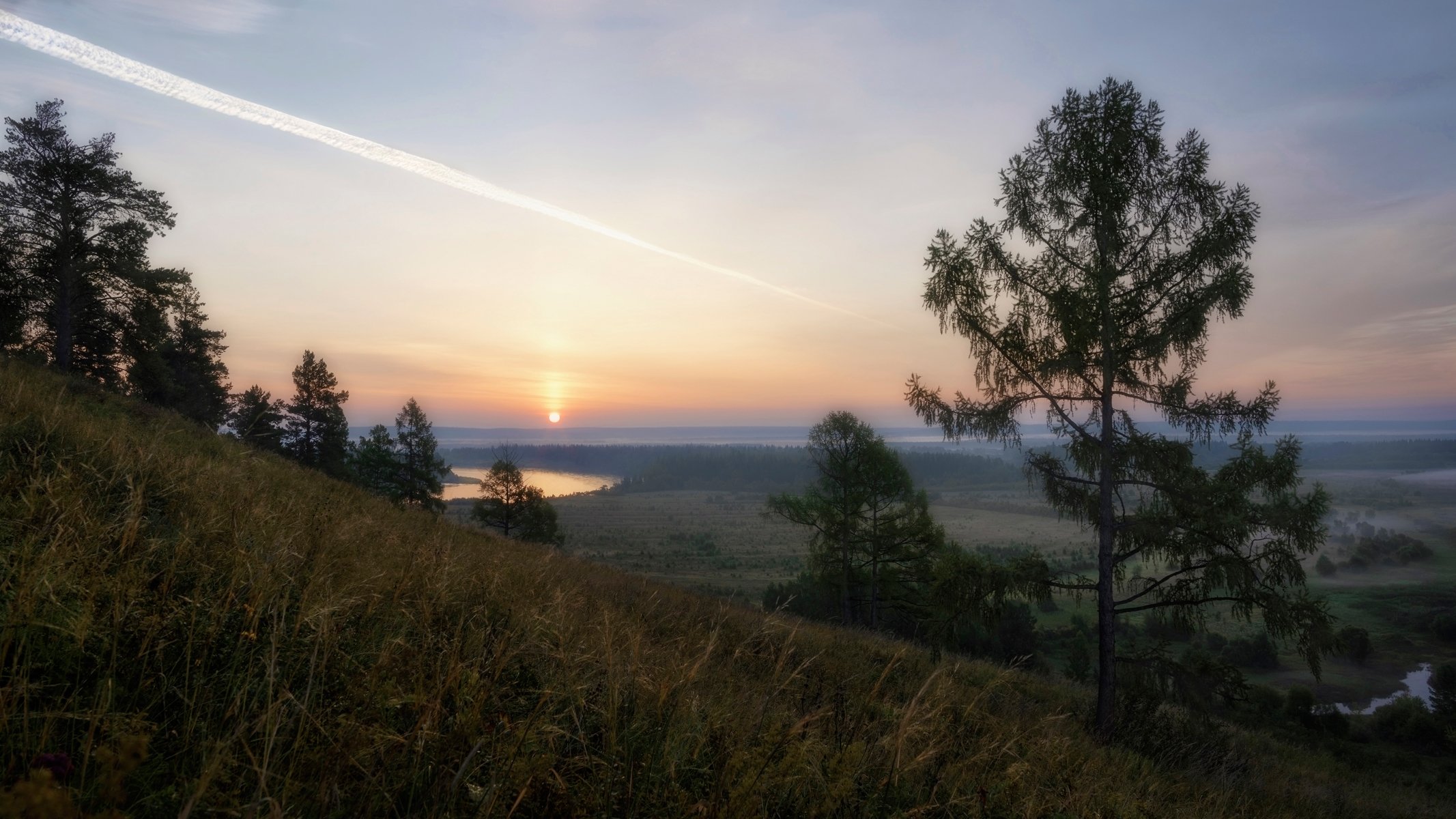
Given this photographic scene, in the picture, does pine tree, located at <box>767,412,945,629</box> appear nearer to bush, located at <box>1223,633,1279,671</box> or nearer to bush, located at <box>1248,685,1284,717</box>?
bush, located at <box>1248,685,1284,717</box>

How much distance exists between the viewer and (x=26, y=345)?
20797 millimetres

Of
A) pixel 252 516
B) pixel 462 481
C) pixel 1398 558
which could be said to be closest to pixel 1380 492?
pixel 1398 558

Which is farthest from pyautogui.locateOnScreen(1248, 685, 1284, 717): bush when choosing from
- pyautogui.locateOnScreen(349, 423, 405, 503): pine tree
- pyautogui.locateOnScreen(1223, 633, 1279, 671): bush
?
pyautogui.locateOnScreen(349, 423, 405, 503): pine tree

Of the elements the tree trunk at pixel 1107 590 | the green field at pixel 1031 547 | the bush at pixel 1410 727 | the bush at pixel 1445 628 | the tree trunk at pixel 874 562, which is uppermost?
the tree trunk at pixel 1107 590

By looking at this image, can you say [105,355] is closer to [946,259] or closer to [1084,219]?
[946,259]

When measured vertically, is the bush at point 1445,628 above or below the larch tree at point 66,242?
below

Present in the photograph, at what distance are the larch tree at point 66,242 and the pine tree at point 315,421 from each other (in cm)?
1108

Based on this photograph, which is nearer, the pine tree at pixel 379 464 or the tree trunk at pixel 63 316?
the tree trunk at pixel 63 316

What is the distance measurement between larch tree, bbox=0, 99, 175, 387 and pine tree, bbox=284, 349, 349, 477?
11.1m

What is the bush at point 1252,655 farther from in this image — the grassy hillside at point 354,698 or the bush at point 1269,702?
the grassy hillside at point 354,698

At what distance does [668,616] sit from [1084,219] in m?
8.66

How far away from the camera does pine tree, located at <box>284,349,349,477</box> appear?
3155 cm

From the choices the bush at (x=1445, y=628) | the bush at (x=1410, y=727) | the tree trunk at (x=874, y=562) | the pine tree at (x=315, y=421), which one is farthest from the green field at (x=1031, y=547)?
the pine tree at (x=315, y=421)

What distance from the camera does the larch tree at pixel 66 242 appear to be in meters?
18.6
